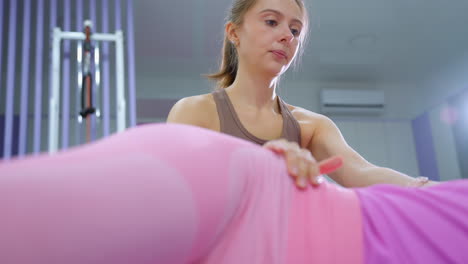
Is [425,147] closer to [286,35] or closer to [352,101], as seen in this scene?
[352,101]

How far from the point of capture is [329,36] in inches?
150

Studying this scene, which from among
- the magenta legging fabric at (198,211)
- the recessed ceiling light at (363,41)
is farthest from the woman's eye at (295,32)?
the recessed ceiling light at (363,41)

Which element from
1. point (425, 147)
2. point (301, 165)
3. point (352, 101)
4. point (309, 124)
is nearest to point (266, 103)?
point (309, 124)

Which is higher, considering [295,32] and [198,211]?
[295,32]

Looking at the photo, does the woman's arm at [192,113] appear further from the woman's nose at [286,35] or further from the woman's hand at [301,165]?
the woman's hand at [301,165]

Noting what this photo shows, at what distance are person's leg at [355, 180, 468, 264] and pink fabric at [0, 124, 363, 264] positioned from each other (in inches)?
0.7

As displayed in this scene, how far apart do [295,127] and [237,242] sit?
2.24ft

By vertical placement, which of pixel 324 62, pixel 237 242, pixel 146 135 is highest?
pixel 324 62

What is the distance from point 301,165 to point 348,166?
53cm

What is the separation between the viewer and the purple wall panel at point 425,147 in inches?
185

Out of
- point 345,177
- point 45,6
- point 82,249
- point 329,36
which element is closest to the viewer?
point 82,249

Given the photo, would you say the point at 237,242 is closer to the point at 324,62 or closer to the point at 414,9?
the point at 414,9

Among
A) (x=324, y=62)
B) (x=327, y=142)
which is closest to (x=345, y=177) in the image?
(x=327, y=142)

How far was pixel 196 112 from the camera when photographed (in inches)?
40.2
